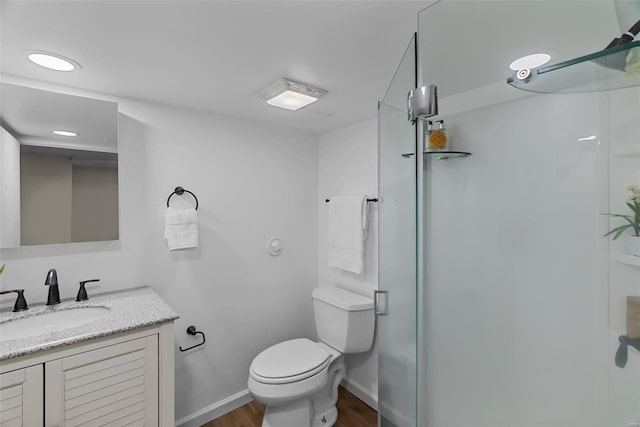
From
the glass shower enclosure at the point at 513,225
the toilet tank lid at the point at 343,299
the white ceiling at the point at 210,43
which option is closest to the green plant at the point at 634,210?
the glass shower enclosure at the point at 513,225

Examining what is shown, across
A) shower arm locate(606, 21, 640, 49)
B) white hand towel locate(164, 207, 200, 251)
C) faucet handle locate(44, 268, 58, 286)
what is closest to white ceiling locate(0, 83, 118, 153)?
white hand towel locate(164, 207, 200, 251)

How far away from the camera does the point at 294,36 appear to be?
3.58ft

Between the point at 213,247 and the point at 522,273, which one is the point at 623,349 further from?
the point at 213,247

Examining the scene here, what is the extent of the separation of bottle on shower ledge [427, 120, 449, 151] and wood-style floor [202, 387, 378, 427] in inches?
73.7

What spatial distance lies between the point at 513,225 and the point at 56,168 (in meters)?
2.25

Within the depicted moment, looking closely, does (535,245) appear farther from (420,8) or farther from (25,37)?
(25,37)

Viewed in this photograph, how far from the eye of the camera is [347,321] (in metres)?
1.99

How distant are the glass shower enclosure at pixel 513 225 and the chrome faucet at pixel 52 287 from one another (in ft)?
5.42

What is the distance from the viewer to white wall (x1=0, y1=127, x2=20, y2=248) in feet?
4.47

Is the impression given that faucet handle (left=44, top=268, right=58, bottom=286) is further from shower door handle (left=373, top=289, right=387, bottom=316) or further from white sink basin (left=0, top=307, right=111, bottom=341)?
shower door handle (left=373, top=289, right=387, bottom=316)

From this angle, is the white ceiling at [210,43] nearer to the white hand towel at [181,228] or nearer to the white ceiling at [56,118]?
the white ceiling at [56,118]

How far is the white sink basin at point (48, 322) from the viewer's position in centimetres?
127

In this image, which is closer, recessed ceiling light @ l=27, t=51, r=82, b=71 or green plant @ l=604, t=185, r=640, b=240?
green plant @ l=604, t=185, r=640, b=240

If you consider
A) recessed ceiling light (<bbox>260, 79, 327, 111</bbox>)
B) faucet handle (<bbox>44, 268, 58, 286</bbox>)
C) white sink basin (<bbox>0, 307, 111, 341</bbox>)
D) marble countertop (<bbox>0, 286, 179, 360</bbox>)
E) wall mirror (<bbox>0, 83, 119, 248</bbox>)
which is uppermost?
recessed ceiling light (<bbox>260, 79, 327, 111</bbox>)
